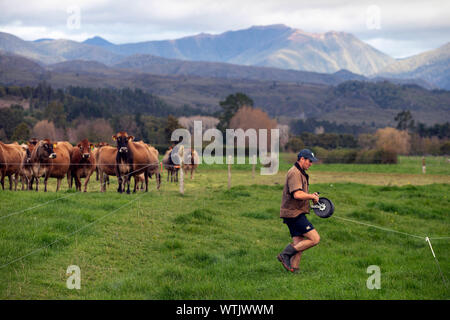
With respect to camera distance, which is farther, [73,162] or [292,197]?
[73,162]

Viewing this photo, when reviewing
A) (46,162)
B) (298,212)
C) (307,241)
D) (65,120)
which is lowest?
(65,120)

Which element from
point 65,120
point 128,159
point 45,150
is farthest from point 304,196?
point 65,120

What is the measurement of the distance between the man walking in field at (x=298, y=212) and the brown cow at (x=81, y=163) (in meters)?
14.8

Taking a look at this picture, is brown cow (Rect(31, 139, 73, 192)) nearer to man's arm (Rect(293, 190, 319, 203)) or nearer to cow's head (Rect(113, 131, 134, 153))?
cow's head (Rect(113, 131, 134, 153))

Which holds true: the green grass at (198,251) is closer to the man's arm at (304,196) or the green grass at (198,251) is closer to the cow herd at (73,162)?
the man's arm at (304,196)

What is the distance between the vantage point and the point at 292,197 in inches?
360

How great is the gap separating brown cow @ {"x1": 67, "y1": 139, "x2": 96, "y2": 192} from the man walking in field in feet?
48.4

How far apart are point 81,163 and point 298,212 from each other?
16194 millimetres

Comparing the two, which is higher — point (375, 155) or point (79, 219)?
point (79, 219)

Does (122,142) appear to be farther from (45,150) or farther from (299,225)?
(299,225)
